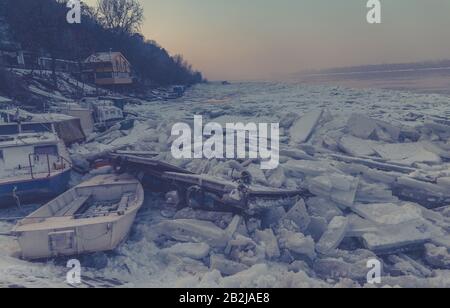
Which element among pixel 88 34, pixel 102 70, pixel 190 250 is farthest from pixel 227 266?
pixel 88 34

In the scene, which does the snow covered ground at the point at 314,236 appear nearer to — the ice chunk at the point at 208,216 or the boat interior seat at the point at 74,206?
the ice chunk at the point at 208,216

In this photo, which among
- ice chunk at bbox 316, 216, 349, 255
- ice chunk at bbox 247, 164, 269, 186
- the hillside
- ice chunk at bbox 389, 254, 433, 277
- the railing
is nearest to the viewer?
ice chunk at bbox 389, 254, 433, 277

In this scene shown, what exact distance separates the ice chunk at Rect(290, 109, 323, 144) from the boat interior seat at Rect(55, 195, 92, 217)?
7.97 m

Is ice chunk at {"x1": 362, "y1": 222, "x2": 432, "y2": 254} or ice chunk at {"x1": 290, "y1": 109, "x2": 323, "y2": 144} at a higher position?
ice chunk at {"x1": 290, "y1": 109, "x2": 323, "y2": 144}

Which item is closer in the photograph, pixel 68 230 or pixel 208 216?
pixel 68 230

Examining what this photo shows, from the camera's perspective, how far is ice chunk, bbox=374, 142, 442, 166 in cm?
1114

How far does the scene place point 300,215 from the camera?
8.30 meters

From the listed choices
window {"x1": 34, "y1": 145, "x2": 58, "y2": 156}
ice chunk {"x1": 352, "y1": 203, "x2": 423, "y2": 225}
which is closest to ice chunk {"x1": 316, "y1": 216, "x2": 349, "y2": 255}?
ice chunk {"x1": 352, "y1": 203, "x2": 423, "y2": 225}

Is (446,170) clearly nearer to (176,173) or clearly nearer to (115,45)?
(176,173)

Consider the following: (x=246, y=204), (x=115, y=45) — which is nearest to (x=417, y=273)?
(x=246, y=204)

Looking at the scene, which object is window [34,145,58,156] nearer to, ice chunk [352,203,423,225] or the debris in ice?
the debris in ice

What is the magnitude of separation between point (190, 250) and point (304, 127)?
8.71 m

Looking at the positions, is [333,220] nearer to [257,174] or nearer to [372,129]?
[257,174]

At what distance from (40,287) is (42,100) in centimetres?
2113
